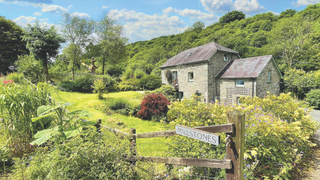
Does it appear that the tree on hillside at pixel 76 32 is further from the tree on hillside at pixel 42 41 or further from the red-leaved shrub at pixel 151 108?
the red-leaved shrub at pixel 151 108

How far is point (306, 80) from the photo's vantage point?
17859 mm

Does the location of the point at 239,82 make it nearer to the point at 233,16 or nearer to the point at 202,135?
the point at 202,135

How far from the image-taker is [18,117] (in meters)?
3.41

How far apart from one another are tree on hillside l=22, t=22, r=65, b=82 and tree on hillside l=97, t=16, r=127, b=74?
8315 millimetres

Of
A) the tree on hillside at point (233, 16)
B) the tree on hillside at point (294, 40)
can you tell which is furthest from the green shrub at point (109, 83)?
the tree on hillside at point (233, 16)

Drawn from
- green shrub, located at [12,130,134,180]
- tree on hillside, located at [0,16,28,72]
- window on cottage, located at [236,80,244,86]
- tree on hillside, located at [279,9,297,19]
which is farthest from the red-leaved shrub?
tree on hillside, located at [279,9,297,19]

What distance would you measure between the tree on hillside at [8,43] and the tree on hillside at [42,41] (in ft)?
35.3

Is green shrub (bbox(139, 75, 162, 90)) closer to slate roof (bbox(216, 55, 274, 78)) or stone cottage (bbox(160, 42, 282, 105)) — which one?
stone cottage (bbox(160, 42, 282, 105))

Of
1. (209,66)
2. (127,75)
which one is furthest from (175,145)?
(127,75)

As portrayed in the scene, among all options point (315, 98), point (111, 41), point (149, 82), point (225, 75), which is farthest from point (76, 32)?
point (315, 98)

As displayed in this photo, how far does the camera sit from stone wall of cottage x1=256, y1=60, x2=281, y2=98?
14.0m

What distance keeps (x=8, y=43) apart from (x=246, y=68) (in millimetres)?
34141

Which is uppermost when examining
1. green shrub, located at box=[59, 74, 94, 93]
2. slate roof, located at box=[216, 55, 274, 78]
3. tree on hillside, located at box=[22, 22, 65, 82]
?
tree on hillside, located at box=[22, 22, 65, 82]

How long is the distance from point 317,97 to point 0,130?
22732 millimetres
